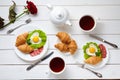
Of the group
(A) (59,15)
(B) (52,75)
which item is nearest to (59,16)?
(A) (59,15)

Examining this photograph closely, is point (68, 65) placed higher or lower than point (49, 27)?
lower

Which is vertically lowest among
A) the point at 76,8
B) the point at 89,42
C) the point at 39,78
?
the point at 39,78

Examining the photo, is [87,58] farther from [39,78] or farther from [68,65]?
[39,78]

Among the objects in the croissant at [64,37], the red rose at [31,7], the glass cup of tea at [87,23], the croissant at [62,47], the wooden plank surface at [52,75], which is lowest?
the wooden plank surface at [52,75]

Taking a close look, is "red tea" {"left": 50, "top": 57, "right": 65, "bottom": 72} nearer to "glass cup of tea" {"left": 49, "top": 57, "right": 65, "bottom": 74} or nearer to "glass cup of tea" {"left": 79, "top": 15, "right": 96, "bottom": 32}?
"glass cup of tea" {"left": 49, "top": 57, "right": 65, "bottom": 74}

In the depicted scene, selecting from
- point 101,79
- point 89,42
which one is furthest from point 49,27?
point 101,79

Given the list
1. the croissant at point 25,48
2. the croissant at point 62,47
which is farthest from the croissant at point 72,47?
the croissant at point 25,48

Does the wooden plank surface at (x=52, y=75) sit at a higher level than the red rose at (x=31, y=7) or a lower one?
lower

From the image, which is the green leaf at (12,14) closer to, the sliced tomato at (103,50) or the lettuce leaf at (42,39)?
the lettuce leaf at (42,39)
